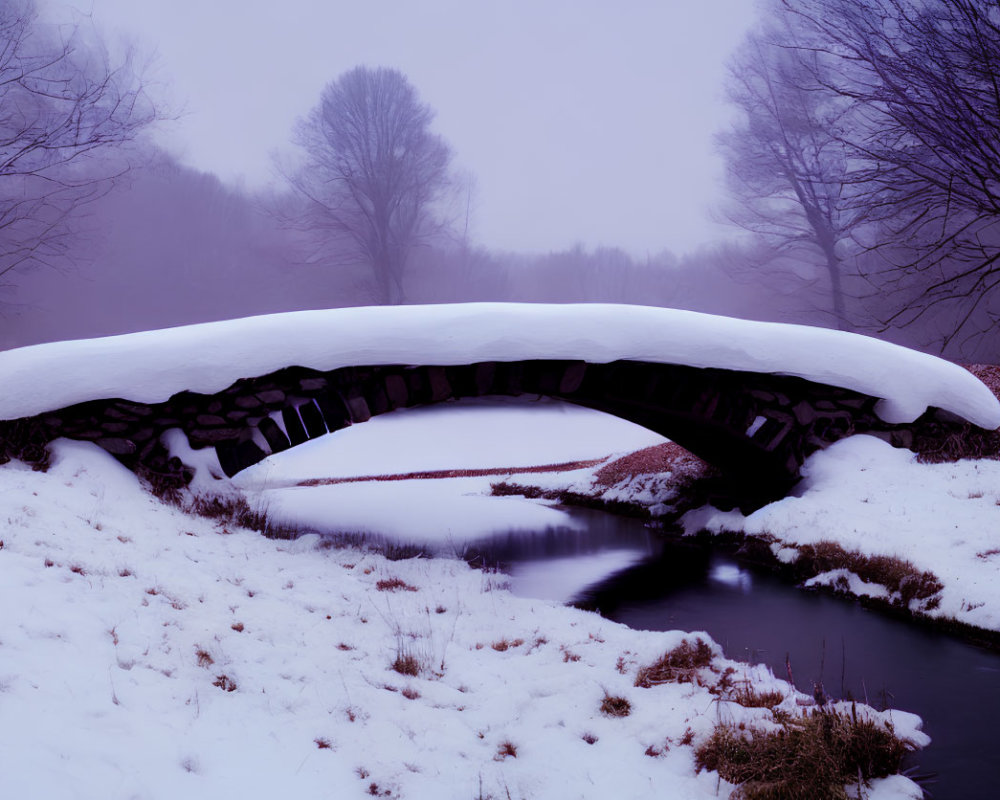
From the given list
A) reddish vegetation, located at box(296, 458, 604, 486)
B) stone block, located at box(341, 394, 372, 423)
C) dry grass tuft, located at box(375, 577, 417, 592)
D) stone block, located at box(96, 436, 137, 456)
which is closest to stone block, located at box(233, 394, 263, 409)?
stone block, located at box(341, 394, 372, 423)

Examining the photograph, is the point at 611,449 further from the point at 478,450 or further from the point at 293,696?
the point at 293,696

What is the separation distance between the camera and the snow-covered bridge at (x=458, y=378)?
668 cm

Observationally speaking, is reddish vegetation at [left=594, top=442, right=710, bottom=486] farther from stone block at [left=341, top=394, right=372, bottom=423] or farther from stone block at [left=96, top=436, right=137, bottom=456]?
stone block at [left=96, top=436, right=137, bottom=456]

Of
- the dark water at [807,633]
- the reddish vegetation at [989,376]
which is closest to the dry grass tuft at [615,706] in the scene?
the dark water at [807,633]

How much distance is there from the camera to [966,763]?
3.54 m

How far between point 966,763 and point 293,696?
3449mm

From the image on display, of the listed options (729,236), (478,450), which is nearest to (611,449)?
(478,450)

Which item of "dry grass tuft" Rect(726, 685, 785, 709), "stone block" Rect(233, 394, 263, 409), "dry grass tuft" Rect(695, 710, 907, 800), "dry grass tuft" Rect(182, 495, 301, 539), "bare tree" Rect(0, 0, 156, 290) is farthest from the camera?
"bare tree" Rect(0, 0, 156, 290)

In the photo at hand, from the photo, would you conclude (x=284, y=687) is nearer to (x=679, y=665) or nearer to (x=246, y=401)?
(x=679, y=665)

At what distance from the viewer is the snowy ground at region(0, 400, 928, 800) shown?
2852 millimetres

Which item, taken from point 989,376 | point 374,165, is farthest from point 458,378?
point 374,165

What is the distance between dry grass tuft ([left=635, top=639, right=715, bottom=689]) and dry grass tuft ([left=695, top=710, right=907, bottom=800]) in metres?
0.74

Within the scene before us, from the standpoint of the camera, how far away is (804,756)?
3.07 metres

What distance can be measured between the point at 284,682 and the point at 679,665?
2370 millimetres
